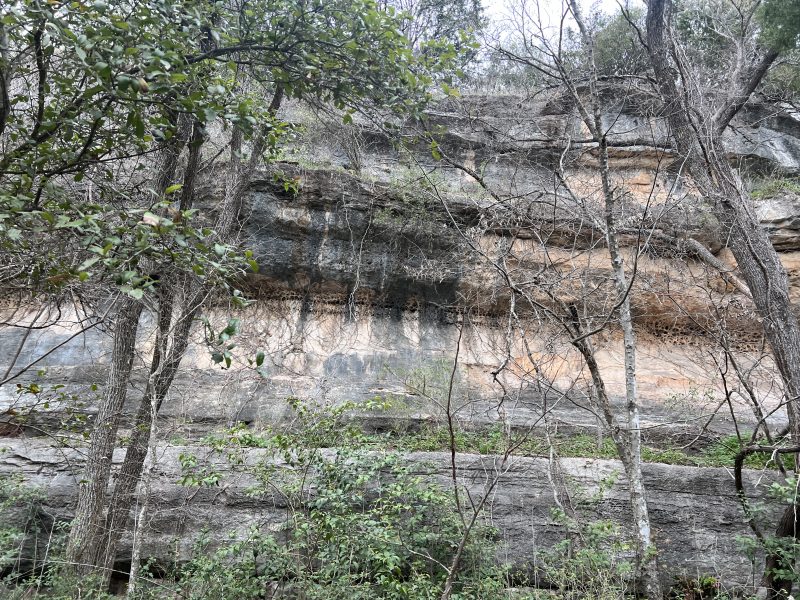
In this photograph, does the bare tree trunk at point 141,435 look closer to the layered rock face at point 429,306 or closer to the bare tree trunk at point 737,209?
the layered rock face at point 429,306

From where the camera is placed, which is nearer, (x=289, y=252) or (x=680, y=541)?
(x=680, y=541)

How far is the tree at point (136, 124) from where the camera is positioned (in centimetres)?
291

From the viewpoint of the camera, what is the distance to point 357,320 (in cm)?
1049

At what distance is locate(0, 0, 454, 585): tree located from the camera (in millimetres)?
2908

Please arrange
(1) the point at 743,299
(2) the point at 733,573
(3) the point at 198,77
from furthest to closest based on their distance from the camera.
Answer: (1) the point at 743,299 → (2) the point at 733,573 → (3) the point at 198,77

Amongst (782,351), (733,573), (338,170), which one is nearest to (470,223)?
(338,170)

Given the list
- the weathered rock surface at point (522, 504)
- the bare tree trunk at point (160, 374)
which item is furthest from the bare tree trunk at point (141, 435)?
the weathered rock surface at point (522, 504)

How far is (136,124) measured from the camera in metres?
3.00

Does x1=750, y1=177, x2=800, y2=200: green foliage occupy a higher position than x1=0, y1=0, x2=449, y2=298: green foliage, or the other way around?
x1=750, y1=177, x2=800, y2=200: green foliage

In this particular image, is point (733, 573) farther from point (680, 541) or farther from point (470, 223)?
point (470, 223)

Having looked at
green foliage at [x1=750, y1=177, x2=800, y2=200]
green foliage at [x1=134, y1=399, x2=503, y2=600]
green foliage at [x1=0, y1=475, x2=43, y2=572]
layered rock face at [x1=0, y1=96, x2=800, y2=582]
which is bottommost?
green foliage at [x1=0, y1=475, x2=43, y2=572]

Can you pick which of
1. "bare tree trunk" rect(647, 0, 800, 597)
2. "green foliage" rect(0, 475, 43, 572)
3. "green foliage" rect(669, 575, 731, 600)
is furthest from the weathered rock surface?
"bare tree trunk" rect(647, 0, 800, 597)

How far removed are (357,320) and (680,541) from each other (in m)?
6.03

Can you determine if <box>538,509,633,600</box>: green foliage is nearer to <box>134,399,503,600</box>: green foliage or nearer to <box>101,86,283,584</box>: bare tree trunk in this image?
<box>134,399,503,600</box>: green foliage
